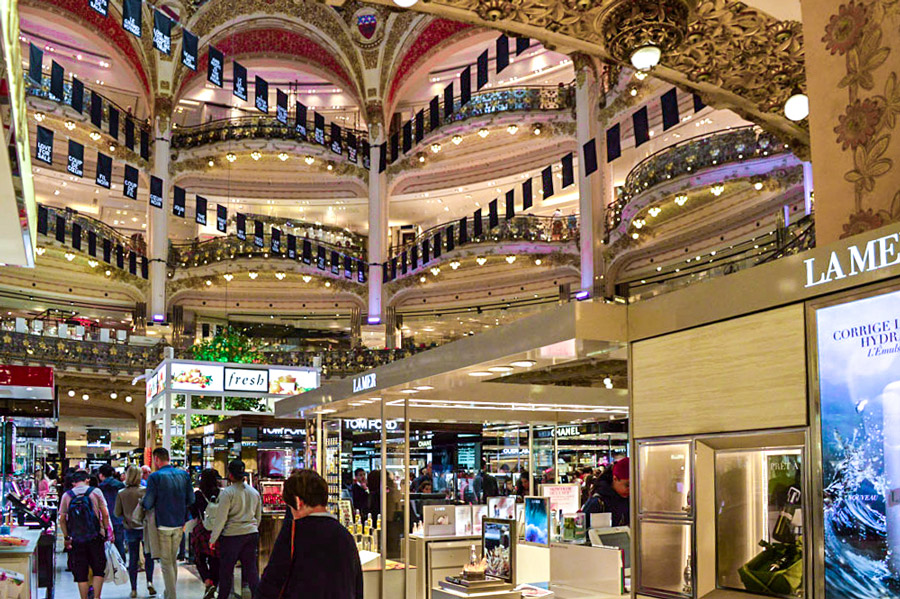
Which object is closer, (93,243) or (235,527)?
(235,527)

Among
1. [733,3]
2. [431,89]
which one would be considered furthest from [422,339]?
[733,3]

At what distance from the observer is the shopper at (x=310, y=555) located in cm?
394

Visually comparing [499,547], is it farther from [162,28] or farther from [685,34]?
[162,28]

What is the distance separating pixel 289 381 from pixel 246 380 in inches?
30.9

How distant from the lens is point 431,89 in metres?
30.7

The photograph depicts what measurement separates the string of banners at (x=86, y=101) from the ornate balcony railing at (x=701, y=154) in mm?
12246

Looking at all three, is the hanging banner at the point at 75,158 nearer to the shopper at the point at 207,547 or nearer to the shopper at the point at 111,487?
the shopper at the point at 111,487

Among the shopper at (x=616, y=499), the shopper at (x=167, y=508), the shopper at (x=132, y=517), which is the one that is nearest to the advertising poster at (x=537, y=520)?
the shopper at (x=616, y=499)

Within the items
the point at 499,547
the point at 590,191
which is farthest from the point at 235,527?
the point at 590,191

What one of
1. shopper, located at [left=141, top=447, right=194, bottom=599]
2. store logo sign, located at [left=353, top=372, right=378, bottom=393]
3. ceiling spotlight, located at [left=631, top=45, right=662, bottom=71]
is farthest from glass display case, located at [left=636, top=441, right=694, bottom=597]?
shopper, located at [left=141, top=447, right=194, bottom=599]

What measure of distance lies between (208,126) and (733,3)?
26.9 metres

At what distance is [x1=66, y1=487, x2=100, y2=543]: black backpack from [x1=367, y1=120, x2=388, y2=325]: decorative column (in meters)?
20.6

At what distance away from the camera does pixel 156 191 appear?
23156 millimetres

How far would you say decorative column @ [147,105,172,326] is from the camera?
91.0 feet
